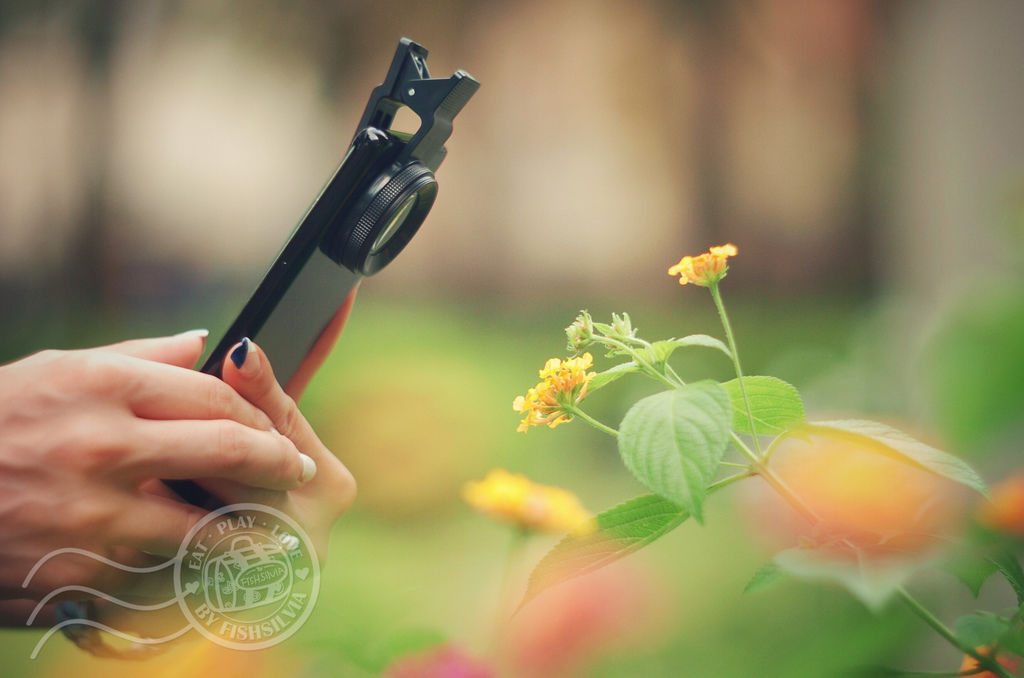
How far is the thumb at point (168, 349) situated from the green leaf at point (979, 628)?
406mm

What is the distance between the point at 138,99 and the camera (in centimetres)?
156

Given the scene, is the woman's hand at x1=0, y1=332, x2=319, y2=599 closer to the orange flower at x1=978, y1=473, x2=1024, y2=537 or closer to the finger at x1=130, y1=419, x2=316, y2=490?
the finger at x1=130, y1=419, x2=316, y2=490

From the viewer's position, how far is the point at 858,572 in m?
0.18

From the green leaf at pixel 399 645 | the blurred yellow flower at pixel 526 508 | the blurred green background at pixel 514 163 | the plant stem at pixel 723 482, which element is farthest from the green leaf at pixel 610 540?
the blurred green background at pixel 514 163

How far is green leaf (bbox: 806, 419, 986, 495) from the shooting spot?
201 millimetres

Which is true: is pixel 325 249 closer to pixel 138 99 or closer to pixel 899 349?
pixel 899 349

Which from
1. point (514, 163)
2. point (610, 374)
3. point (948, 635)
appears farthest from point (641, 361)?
point (514, 163)

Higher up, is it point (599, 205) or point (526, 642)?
point (599, 205)

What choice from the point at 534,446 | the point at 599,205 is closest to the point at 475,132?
the point at 599,205

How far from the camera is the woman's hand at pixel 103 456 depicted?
12.9 inches

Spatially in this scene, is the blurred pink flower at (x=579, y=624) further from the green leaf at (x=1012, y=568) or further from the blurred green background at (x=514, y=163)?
the blurred green background at (x=514, y=163)

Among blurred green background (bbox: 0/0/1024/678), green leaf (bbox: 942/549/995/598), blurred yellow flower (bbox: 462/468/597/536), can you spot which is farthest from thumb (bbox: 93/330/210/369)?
blurred green background (bbox: 0/0/1024/678)

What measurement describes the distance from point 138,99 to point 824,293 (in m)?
1.41

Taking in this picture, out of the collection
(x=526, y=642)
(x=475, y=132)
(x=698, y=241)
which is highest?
(x=475, y=132)
